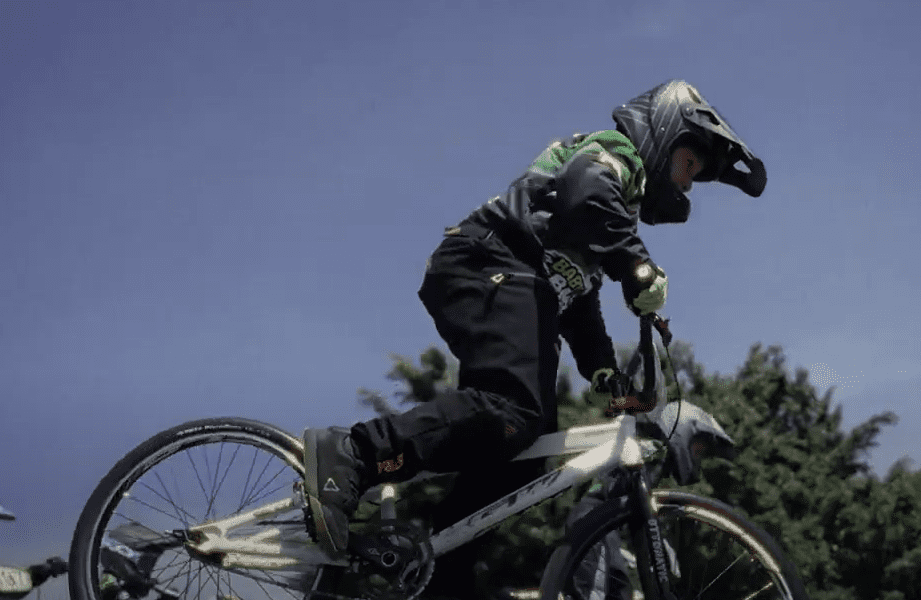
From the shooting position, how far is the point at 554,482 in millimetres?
4207

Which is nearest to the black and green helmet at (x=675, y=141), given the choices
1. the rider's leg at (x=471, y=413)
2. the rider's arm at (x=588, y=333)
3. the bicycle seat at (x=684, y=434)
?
the rider's arm at (x=588, y=333)

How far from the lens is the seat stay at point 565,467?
163 inches

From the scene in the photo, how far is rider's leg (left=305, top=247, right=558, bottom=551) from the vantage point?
396cm

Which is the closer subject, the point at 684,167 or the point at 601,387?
the point at 684,167

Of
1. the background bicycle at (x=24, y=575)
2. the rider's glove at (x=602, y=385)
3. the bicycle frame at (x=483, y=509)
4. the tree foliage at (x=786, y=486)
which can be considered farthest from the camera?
the tree foliage at (x=786, y=486)

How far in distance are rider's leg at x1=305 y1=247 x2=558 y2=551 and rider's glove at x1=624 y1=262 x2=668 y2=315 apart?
1.19 ft

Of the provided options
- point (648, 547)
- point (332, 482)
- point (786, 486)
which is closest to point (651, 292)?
point (648, 547)

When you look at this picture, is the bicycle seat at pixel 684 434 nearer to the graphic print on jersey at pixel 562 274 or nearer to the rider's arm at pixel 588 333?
the rider's arm at pixel 588 333

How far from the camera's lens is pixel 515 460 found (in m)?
4.29

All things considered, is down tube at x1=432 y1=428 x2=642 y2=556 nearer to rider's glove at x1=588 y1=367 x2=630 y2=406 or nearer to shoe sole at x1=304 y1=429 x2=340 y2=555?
rider's glove at x1=588 y1=367 x2=630 y2=406

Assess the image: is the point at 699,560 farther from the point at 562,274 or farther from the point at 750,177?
the point at 750,177

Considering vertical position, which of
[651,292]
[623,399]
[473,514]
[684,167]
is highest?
[684,167]

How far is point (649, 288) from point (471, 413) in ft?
2.63

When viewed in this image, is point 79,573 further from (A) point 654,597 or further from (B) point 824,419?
(B) point 824,419
